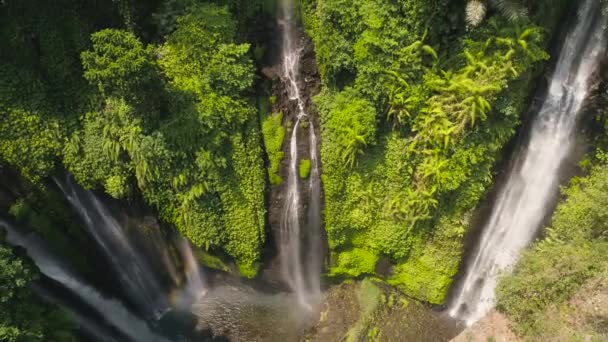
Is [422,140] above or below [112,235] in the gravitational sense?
above

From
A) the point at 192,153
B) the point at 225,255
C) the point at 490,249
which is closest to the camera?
the point at 192,153

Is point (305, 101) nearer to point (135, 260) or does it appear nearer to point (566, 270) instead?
point (135, 260)

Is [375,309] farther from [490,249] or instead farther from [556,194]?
[556,194]

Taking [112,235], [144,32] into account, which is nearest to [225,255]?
[112,235]

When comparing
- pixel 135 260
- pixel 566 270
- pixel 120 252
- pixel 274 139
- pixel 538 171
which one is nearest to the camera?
pixel 566 270

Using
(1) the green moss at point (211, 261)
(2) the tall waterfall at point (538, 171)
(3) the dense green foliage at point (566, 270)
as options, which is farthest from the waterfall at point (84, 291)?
(3) the dense green foliage at point (566, 270)

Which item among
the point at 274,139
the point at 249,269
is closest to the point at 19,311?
the point at 249,269

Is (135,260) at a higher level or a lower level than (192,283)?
higher

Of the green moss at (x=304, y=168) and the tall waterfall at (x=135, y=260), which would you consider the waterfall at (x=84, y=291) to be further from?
the green moss at (x=304, y=168)

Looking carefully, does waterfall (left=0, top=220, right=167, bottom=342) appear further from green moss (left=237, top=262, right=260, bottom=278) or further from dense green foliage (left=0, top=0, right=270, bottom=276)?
green moss (left=237, top=262, right=260, bottom=278)
